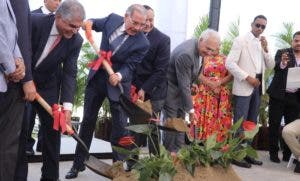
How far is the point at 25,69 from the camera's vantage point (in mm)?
2510

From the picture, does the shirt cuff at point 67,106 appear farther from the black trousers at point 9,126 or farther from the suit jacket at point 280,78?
the suit jacket at point 280,78

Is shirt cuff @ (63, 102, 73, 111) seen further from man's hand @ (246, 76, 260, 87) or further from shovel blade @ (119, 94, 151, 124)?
man's hand @ (246, 76, 260, 87)

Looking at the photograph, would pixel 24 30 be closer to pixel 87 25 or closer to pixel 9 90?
pixel 9 90

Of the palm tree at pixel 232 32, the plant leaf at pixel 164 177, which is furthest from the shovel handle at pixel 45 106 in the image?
the palm tree at pixel 232 32

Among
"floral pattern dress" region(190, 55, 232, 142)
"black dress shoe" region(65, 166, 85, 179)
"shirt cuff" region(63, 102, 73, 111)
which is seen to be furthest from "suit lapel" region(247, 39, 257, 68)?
"shirt cuff" region(63, 102, 73, 111)

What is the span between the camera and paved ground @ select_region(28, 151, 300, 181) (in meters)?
3.93

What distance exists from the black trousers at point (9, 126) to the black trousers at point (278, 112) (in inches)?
142

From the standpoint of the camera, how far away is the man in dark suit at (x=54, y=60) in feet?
9.31

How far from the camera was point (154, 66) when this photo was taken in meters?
4.16

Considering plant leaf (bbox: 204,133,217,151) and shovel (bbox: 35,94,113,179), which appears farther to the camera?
shovel (bbox: 35,94,113,179)

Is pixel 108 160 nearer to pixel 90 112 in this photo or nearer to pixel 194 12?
pixel 90 112

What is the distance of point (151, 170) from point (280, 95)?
3.36 meters

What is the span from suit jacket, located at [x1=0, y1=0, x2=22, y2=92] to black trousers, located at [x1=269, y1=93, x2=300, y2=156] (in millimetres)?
3794

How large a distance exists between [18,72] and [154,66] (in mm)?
1877
